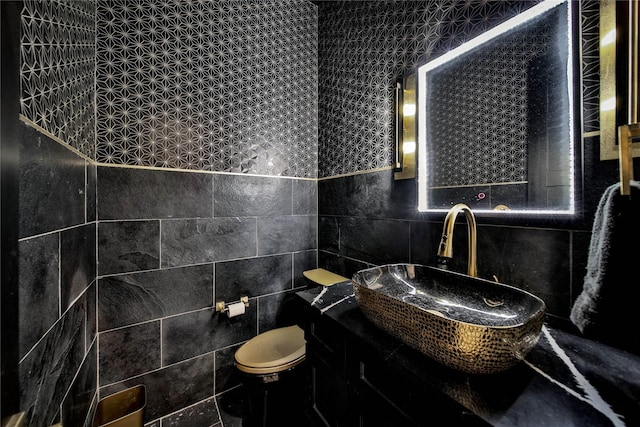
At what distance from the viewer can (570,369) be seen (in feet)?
1.89

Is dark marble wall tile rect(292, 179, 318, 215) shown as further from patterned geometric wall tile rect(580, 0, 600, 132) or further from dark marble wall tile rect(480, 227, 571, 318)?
patterned geometric wall tile rect(580, 0, 600, 132)

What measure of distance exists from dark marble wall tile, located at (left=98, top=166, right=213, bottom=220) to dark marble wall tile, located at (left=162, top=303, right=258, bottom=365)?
66cm

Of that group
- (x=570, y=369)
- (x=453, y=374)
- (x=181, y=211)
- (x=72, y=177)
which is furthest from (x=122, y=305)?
(x=570, y=369)

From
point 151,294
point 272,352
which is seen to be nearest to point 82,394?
point 151,294

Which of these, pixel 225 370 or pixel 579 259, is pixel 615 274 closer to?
pixel 579 259

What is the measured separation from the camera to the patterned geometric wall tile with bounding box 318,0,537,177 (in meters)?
1.09

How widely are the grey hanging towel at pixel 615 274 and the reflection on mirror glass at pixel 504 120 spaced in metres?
0.14

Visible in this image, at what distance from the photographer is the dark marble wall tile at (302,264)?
1.87 meters

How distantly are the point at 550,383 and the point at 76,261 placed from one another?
63.0 inches

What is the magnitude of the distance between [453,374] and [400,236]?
805 mm

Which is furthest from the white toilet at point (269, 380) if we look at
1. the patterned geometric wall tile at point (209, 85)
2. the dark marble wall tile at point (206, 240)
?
the patterned geometric wall tile at point (209, 85)

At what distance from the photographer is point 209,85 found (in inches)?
59.1

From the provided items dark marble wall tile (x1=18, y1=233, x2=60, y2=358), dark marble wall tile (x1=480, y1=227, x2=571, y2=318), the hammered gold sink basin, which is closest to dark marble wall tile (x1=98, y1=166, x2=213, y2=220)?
dark marble wall tile (x1=18, y1=233, x2=60, y2=358)

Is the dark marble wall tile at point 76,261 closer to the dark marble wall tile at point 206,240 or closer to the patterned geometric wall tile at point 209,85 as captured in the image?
the dark marble wall tile at point 206,240
